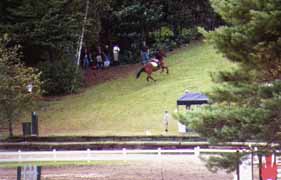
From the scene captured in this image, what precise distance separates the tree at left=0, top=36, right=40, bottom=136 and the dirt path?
6312 millimetres

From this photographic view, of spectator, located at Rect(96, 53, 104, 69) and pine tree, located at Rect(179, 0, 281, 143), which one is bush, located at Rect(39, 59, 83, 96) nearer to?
spectator, located at Rect(96, 53, 104, 69)

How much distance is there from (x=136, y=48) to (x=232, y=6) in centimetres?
4173

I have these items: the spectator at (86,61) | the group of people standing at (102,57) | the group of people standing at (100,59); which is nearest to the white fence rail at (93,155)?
the group of people standing at (102,57)

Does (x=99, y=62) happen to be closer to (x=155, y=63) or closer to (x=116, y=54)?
(x=116, y=54)

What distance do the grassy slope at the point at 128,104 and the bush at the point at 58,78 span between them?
1.30m

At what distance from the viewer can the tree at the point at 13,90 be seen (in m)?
32.4

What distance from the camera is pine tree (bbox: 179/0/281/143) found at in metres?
13.1

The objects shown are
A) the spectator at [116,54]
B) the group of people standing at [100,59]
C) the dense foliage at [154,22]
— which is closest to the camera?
the group of people standing at [100,59]

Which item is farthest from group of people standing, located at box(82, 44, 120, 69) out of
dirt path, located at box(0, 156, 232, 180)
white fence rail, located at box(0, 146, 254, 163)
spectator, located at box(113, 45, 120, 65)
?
dirt path, located at box(0, 156, 232, 180)

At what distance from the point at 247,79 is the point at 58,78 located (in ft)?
106

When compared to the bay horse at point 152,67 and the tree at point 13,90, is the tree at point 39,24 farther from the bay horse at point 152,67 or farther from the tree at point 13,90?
the tree at point 13,90

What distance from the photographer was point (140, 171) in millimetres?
25281

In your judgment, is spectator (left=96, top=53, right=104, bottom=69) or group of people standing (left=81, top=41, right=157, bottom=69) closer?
spectator (left=96, top=53, right=104, bottom=69)

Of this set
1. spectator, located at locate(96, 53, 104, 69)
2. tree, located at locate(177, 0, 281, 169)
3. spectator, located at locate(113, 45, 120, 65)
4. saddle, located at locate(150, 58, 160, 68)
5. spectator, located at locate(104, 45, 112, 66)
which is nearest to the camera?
tree, located at locate(177, 0, 281, 169)
